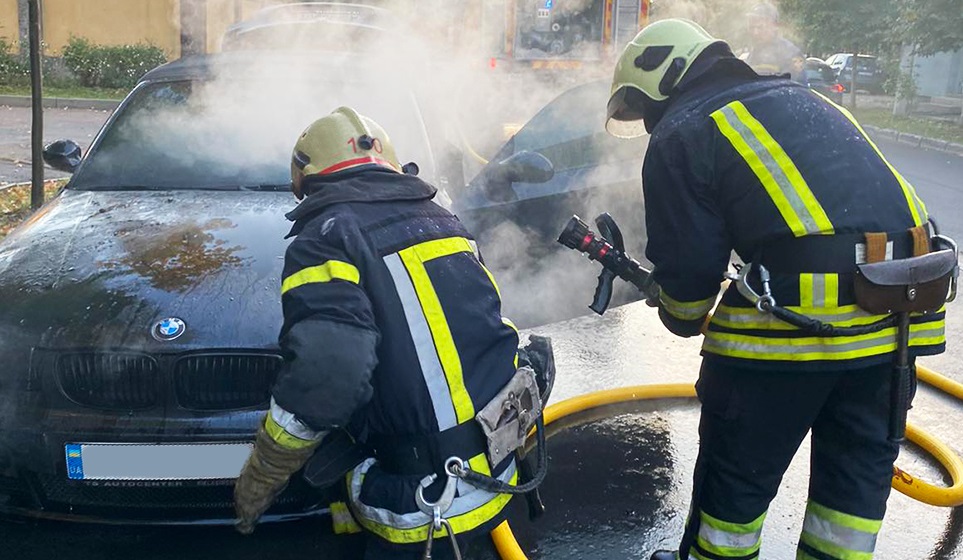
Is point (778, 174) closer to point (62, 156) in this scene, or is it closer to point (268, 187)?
point (268, 187)

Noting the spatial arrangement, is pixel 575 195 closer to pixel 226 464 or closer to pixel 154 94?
pixel 154 94

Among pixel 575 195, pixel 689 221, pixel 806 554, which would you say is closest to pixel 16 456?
pixel 689 221

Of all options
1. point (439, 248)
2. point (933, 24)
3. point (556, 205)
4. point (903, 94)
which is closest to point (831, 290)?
point (439, 248)

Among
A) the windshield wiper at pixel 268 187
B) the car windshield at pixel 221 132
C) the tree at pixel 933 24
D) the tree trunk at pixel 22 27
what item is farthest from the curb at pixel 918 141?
the tree trunk at pixel 22 27

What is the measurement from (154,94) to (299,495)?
105 inches

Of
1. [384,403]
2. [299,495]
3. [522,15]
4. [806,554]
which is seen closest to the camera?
[384,403]

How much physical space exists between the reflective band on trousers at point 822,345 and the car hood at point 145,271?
1476 millimetres

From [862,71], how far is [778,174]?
3246 cm

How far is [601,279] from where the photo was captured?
3.11m

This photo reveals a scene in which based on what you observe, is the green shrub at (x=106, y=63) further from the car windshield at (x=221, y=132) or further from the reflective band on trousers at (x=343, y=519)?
the reflective band on trousers at (x=343, y=519)

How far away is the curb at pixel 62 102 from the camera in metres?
16.0

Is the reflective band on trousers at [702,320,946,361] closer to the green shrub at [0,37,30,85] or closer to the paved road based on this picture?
the paved road

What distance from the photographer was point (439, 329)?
2.06 meters

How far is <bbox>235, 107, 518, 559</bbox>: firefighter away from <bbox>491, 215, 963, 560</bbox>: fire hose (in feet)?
2.18
